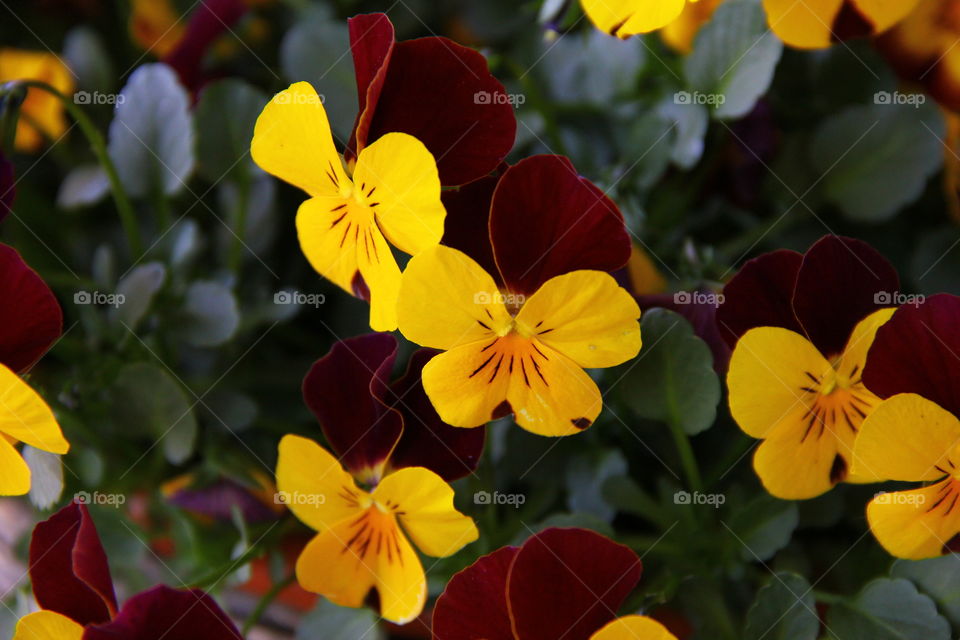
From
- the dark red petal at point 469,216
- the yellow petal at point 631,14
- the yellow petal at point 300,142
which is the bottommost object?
the dark red petal at point 469,216

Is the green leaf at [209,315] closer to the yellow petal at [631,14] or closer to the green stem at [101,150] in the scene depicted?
the green stem at [101,150]

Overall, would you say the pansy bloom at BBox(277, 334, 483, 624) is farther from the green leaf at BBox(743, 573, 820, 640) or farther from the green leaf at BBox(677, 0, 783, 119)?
the green leaf at BBox(677, 0, 783, 119)

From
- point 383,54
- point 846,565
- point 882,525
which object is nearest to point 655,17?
point 383,54

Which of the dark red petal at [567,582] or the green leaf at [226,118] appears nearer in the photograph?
the dark red petal at [567,582]

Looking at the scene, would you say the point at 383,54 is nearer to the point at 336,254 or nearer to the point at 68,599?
the point at 336,254

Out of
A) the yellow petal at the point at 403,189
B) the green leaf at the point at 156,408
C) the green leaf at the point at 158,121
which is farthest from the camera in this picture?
the green leaf at the point at 158,121

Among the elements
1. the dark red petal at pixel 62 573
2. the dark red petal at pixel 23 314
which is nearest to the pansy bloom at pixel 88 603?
the dark red petal at pixel 62 573

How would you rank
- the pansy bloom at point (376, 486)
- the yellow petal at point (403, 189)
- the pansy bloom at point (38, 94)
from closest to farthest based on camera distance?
the yellow petal at point (403, 189)
the pansy bloom at point (376, 486)
the pansy bloom at point (38, 94)

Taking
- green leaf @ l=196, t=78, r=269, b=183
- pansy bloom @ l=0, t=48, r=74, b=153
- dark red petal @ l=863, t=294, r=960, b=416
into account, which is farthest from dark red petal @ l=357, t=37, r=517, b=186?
pansy bloom @ l=0, t=48, r=74, b=153
